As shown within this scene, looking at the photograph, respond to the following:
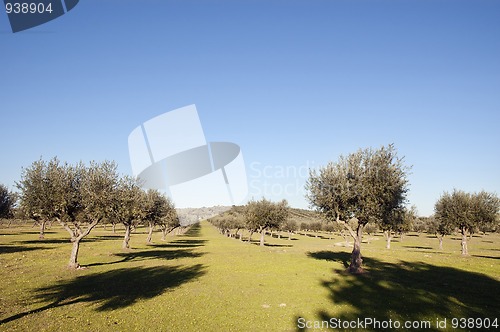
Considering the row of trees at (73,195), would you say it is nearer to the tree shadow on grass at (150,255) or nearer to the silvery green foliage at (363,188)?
the tree shadow on grass at (150,255)

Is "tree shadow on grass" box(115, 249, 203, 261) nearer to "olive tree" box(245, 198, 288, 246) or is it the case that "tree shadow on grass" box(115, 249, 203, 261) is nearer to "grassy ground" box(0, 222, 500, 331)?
"grassy ground" box(0, 222, 500, 331)

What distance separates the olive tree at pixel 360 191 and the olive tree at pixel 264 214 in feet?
110

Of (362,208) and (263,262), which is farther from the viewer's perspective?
(263,262)

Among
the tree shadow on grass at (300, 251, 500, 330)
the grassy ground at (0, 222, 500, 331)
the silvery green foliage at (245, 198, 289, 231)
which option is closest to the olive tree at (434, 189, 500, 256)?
the grassy ground at (0, 222, 500, 331)

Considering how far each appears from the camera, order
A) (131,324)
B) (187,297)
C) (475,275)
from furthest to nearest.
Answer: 1. (475,275)
2. (187,297)
3. (131,324)

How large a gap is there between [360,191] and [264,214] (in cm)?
3836

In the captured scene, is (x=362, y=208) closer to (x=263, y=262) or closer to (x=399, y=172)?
(x=399, y=172)

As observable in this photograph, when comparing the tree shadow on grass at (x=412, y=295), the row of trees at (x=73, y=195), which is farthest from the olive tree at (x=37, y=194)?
the tree shadow on grass at (x=412, y=295)

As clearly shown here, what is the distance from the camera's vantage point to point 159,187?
2630 inches

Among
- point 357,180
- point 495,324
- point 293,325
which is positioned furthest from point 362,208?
point 293,325

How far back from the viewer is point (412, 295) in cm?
2322

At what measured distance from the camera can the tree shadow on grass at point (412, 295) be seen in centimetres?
1860

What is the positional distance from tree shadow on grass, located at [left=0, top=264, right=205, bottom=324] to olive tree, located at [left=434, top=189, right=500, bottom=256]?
5469 centimetres

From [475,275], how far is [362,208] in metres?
15.2
